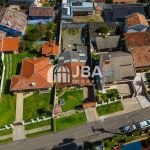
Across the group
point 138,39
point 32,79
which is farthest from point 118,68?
point 32,79

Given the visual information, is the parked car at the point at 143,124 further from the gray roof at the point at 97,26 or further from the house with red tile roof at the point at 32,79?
the gray roof at the point at 97,26

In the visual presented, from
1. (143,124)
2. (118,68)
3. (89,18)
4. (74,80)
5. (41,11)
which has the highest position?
(41,11)

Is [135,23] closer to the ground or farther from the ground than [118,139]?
farther from the ground

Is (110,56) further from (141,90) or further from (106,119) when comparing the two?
(106,119)

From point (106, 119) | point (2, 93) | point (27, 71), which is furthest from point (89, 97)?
point (2, 93)

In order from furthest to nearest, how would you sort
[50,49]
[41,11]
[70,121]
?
[41,11], [50,49], [70,121]

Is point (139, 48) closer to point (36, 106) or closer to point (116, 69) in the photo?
point (116, 69)

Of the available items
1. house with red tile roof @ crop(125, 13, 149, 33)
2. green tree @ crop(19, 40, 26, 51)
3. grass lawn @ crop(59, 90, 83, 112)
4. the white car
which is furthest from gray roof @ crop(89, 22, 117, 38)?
the white car

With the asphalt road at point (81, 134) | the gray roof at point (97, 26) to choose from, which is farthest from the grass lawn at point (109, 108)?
the gray roof at point (97, 26)
